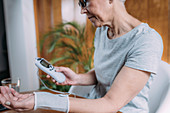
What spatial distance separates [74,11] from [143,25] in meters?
1.89

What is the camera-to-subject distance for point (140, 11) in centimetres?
167

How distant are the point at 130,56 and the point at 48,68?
0.45 metres

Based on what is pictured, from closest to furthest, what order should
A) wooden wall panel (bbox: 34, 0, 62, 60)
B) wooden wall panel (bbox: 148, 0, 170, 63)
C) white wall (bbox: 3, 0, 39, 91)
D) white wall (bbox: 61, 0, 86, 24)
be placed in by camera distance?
wooden wall panel (bbox: 148, 0, 170, 63) < white wall (bbox: 61, 0, 86, 24) < white wall (bbox: 3, 0, 39, 91) < wooden wall panel (bbox: 34, 0, 62, 60)

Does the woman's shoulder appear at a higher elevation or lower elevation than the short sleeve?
higher

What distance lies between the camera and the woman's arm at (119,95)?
65 centimetres

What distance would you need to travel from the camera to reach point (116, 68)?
0.87m

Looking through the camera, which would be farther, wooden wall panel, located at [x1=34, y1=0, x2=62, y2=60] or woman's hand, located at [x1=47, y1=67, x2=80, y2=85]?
wooden wall panel, located at [x1=34, y1=0, x2=62, y2=60]

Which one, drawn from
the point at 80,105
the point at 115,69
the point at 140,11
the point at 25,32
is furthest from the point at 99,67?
the point at 25,32

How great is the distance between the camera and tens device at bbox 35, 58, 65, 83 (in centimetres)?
90

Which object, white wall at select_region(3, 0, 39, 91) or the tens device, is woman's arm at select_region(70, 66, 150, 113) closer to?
the tens device

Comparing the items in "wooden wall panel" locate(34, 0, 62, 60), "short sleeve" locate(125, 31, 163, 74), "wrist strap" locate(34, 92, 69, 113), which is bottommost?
"wrist strap" locate(34, 92, 69, 113)


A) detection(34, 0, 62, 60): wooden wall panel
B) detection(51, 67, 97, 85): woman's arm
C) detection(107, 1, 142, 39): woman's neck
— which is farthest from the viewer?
detection(34, 0, 62, 60): wooden wall panel

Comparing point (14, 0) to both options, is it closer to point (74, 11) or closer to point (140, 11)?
point (74, 11)

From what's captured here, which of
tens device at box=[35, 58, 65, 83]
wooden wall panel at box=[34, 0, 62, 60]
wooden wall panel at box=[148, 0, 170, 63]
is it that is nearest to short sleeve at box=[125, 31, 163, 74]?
tens device at box=[35, 58, 65, 83]
